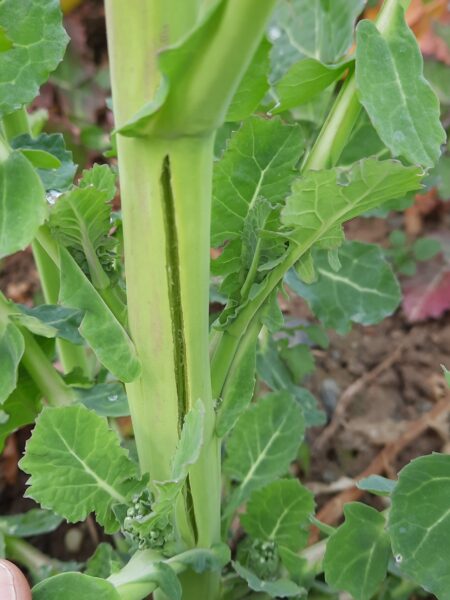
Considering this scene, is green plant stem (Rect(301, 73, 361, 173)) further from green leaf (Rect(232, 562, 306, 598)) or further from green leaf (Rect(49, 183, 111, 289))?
green leaf (Rect(232, 562, 306, 598))

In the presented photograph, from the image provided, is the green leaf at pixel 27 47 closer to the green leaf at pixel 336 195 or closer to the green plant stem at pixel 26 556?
the green leaf at pixel 336 195

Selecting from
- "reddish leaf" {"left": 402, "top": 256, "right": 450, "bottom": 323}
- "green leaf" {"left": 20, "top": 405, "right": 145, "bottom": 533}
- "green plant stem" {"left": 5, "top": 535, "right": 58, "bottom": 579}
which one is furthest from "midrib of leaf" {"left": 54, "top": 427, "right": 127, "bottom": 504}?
"reddish leaf" {"left": 402, "top": 256, "right": 450, "bottom": 323}

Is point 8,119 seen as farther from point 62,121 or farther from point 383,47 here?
point 62,121

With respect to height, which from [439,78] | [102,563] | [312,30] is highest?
[312,30]

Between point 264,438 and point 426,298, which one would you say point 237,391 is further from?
point 426,298

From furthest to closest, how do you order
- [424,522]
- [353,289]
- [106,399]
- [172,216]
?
1. [353,289]
2. [106,399]
3. [424,522]
4. [172,216]

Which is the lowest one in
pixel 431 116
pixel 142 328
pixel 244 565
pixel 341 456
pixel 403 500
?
pixel 341 456

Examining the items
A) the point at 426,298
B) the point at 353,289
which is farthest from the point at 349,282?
Answer: the point at 426,298

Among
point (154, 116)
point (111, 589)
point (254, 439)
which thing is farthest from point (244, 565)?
point (154, 116)
